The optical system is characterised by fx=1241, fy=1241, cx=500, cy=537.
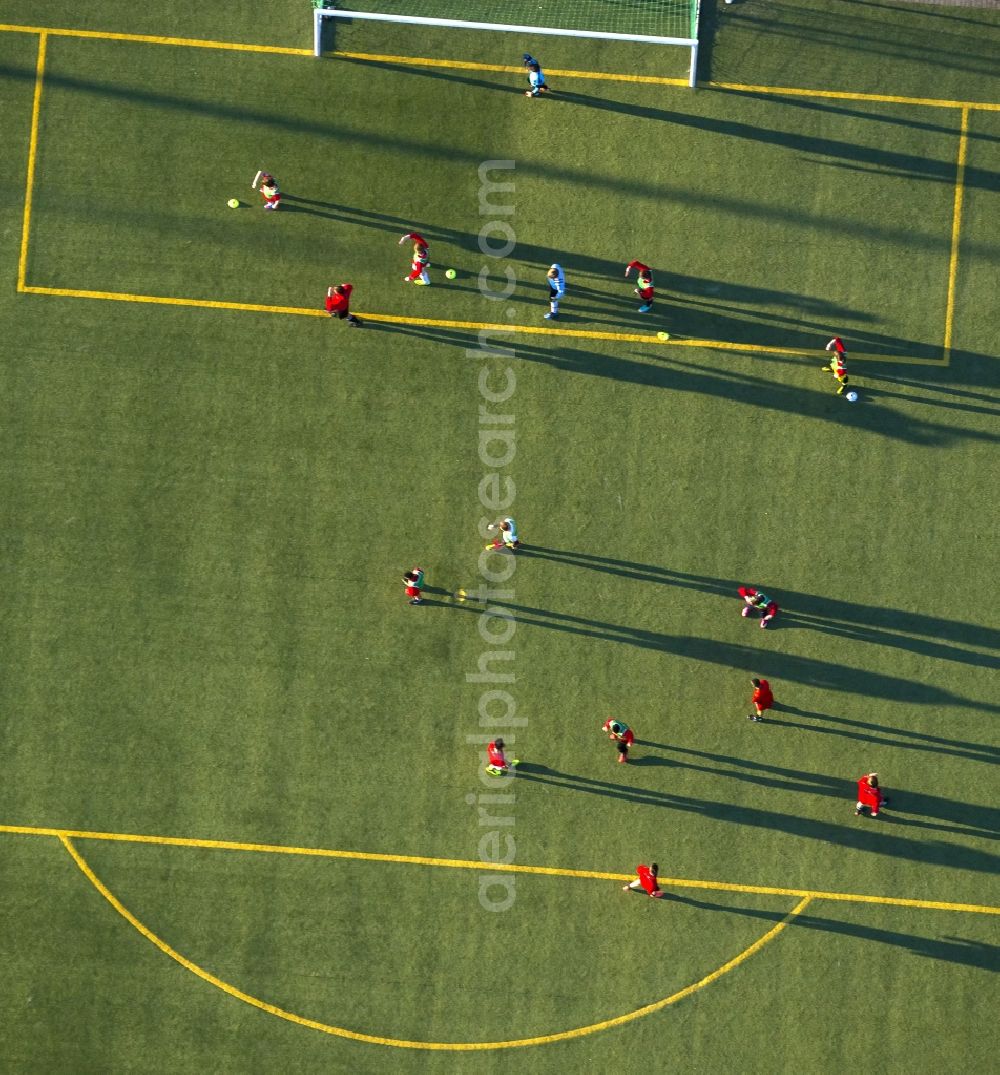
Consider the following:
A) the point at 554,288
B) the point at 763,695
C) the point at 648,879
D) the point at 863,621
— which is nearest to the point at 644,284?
the point at 554,288

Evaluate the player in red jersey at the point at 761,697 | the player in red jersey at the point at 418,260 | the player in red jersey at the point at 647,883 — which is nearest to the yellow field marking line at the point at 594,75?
the player in red jersey at the point at 418,260

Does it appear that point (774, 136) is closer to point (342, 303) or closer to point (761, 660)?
point (342, 303)

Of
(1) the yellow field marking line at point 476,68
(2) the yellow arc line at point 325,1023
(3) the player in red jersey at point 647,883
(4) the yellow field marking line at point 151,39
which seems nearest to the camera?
(3) the player in red jersey at point 647,883

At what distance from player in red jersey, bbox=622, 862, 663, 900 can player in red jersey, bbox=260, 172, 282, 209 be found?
13356mm

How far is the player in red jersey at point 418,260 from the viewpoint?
21.7 meters

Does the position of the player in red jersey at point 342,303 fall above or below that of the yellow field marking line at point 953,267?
below

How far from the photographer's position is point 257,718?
72.1 feet

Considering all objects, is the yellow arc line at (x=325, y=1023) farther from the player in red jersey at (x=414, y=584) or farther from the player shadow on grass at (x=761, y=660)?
the player in red jersey at (x=414, y=584)

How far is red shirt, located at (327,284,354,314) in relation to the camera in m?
21.7

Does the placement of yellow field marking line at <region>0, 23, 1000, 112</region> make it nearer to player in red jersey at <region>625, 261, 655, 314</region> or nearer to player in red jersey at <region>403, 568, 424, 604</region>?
player in red jersey at <region>625, 261, 655, 314</region>

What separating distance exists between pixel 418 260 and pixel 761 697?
9696 millimetres

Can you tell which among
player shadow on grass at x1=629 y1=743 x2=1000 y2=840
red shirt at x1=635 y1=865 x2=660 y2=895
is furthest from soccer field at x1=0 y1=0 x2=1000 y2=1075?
red shirt at x1=635 y1=865 x2=660 y2=895

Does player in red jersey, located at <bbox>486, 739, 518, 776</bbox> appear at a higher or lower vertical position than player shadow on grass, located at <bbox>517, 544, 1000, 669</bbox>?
lower

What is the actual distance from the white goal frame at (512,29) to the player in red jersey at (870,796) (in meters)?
12.7
